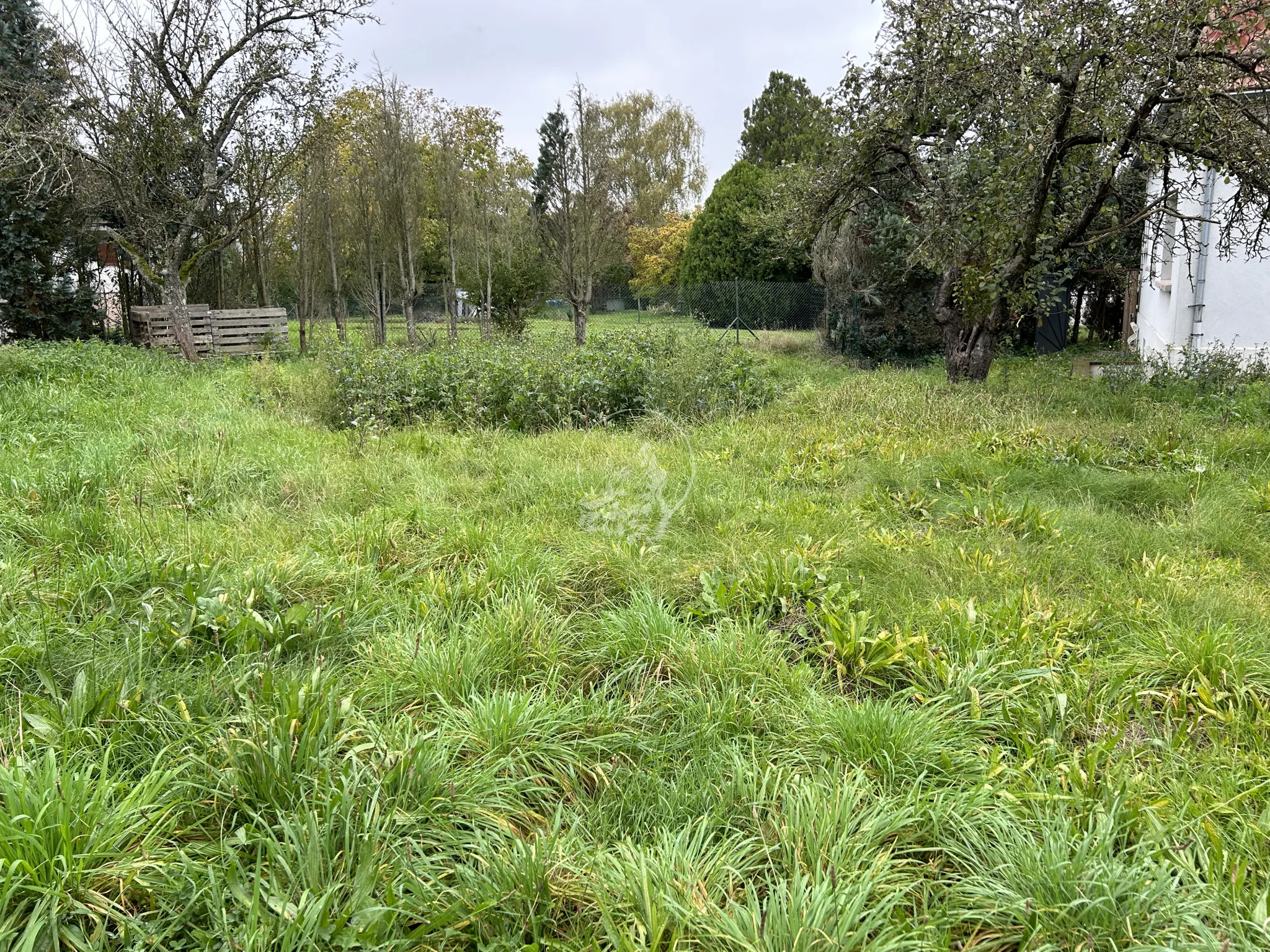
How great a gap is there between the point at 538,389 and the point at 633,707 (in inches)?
205

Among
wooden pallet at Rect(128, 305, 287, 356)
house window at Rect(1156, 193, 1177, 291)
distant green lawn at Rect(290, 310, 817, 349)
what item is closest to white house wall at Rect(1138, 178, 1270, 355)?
house window at Rect(1156, 193, 1177, 291)

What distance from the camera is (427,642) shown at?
266cm

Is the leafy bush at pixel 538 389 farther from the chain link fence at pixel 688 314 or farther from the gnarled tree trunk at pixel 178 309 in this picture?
the chain link fence at pixel 688 314

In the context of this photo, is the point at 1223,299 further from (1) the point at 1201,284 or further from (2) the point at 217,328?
(2) the point at 217,328

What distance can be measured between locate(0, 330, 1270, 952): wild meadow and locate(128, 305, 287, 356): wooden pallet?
31.4 feet

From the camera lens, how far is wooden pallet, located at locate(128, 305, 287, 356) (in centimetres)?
1349

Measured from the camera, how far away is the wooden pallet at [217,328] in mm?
13492

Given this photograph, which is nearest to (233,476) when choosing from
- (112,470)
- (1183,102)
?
(112,470)

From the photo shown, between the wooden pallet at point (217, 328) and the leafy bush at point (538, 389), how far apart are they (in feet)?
22.2

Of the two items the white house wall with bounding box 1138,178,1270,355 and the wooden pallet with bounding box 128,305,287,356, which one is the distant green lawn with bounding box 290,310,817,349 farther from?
the white house wall with bounding box 1138,178,1270,355

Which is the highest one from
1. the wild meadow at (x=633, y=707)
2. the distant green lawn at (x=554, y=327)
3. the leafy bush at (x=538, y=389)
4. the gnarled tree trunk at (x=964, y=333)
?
the distant green lawn at (x=554, y=327)

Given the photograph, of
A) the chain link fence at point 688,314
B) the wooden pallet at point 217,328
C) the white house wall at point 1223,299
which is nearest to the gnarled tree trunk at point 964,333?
the white house wall at point 1223,299

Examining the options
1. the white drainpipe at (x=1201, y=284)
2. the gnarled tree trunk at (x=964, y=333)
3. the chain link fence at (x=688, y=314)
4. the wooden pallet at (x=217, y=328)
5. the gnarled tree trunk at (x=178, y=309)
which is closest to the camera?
the gnarled tree trunk at (x=964, y=333)

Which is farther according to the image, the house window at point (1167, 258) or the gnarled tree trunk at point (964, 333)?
the house window at point (1167, 258)
